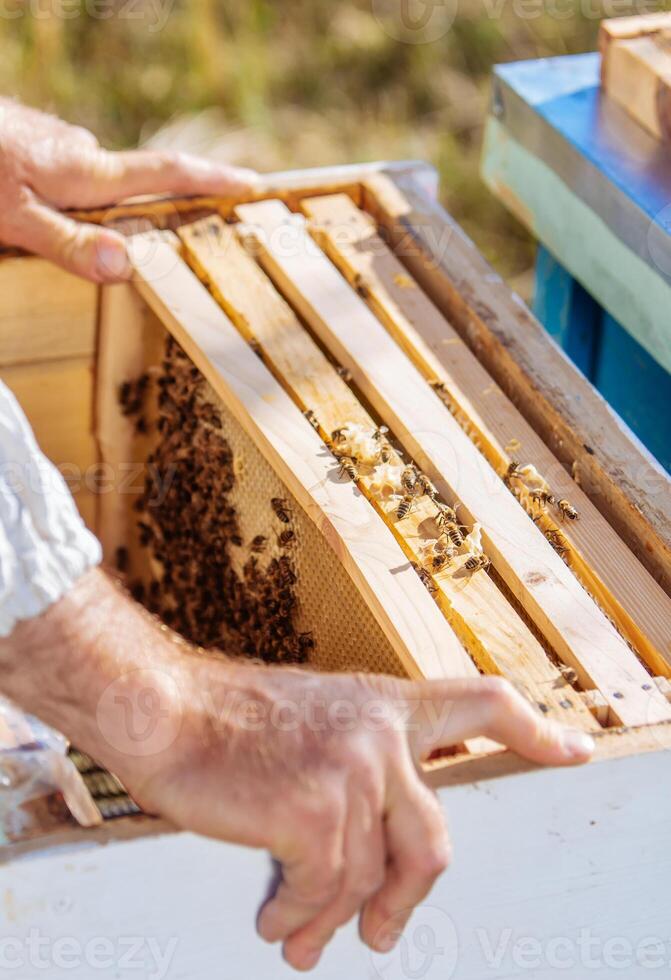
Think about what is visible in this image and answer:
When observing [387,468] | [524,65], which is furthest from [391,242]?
[387,468]

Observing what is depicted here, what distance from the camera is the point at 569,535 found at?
1.86 meters

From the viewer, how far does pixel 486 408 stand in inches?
83.5

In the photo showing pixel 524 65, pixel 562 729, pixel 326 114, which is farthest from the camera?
pixel 326 114

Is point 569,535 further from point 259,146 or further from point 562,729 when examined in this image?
point 259,146

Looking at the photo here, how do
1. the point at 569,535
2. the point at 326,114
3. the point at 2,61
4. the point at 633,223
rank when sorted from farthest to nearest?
1. the point at 326,114
2. the point at 2,61
3. the point at 633,223
4. the point at 569,535

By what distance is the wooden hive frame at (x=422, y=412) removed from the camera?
167 cm

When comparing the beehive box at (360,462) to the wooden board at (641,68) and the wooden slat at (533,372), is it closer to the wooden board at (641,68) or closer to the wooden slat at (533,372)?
the wooden slat at (533,372)

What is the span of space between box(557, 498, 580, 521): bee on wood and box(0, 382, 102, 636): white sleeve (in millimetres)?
770

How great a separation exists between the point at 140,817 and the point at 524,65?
210cm

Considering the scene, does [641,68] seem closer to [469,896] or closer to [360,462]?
[360,462]

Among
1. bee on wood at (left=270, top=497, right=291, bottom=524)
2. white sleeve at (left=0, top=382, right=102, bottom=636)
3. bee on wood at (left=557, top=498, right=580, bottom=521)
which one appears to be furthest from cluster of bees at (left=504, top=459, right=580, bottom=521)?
white sleeve at (left=0, top=382, right=102, bottom=636)

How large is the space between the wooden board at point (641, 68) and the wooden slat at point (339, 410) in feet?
2.83

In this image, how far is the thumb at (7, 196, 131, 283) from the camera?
97.7 inches

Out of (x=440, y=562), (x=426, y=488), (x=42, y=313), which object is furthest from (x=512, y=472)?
(x=42, y=313)
